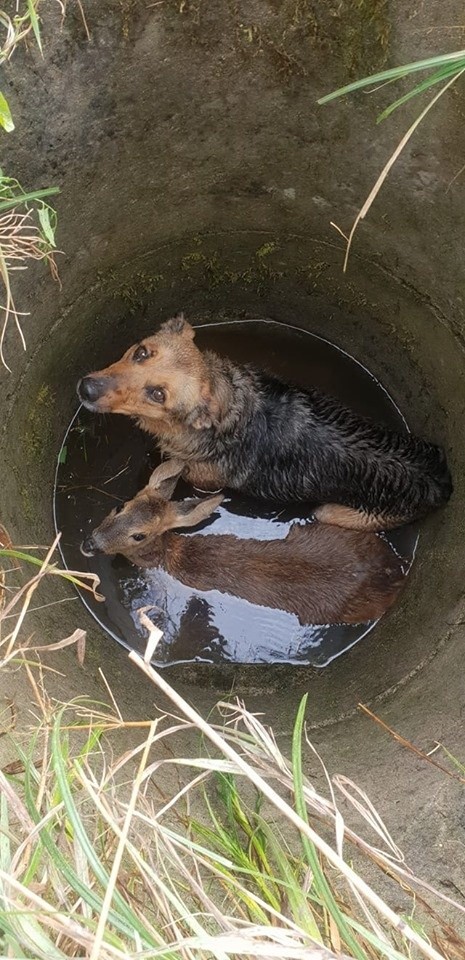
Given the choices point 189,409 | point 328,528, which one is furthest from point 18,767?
point 328,528

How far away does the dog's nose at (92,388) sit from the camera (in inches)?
149

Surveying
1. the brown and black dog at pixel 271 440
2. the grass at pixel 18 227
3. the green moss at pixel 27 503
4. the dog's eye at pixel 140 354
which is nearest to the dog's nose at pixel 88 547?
the green moss at pixel 27 503

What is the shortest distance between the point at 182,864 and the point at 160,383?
8.34 ft

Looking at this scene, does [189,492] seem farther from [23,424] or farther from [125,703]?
[125,703]

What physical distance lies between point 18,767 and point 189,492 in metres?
2.63

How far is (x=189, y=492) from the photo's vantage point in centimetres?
482

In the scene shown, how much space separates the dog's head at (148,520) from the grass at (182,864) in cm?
143

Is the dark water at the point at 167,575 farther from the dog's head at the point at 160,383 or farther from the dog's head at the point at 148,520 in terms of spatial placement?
the dog's head at the point at 160,383

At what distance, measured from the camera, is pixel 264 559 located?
4250mm

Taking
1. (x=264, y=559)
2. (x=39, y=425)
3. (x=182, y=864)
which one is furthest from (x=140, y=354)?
(x=182, y=864)

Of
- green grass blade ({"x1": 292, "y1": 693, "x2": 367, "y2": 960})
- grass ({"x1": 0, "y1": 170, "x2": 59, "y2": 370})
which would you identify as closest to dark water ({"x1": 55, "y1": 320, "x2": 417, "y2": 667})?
grass ({"x1": 0, "y1": 170, "x2": 59, "y2": 370})

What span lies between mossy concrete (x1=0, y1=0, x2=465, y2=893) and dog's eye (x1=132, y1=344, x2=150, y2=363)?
0.42 metres

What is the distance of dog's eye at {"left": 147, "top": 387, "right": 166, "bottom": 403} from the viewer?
12.8 ft

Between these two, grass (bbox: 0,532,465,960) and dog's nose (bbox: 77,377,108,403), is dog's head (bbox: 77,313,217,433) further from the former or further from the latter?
grass (bbox: 0,532,465,960)
